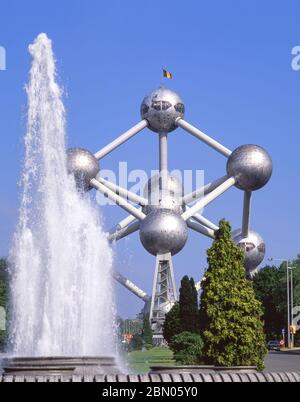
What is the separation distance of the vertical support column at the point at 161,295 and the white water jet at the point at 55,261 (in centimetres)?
4904

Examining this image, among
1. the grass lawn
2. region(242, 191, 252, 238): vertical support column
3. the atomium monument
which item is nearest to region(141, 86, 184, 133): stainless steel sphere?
the atomium monument

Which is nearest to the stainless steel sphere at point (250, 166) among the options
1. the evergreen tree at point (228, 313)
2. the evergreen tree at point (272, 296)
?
the evergreen tree at point (272, 296)

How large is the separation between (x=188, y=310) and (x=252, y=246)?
108ft

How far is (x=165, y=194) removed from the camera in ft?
229

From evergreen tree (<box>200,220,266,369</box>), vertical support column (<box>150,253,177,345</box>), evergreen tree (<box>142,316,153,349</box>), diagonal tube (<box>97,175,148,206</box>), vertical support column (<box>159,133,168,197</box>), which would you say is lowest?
evergreen tree (<box>200,220,266,369</box>)

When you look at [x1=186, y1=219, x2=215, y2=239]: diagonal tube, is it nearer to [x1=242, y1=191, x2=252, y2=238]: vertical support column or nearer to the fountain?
[x1=242, y1=191, x2=252, y2=238]: vertical support column

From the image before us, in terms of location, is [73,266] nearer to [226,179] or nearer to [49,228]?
[49,228]

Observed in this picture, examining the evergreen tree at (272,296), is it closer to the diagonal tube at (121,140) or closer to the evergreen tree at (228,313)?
the diagonal tube at (121,140)

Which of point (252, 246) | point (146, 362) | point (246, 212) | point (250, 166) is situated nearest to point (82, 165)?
point (250, 166)

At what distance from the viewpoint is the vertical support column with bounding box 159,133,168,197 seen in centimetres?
7081

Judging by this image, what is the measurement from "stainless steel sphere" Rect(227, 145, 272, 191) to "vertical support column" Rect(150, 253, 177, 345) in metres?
8.68

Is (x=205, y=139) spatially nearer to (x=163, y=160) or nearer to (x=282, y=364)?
(x=163, y=160)

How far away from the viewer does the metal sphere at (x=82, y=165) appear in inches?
2539
